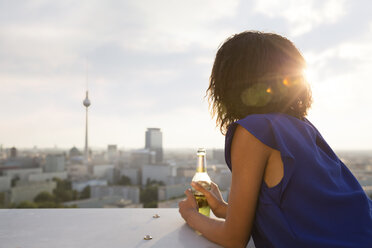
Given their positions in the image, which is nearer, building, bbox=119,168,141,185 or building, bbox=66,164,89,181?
building, bbox=119,168,141,185

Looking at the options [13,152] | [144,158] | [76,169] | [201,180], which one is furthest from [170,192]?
[13,152]

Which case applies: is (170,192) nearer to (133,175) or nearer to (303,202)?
(133,175)

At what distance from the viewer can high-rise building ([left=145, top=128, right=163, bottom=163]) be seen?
32688 mm

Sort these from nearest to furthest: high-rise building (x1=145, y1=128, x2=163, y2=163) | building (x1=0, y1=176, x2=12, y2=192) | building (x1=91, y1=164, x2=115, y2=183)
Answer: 1. building (x1=0, y1=176, x2=12, y2=192)
2. building (x1=91, y1=164, x2=115, y2=183)
3. high-rise building (x1=145, y1=128, x2=163, y2=163)

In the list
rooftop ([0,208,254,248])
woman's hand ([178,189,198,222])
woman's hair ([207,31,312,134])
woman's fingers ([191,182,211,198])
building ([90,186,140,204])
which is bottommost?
building ([90,186,140,204])

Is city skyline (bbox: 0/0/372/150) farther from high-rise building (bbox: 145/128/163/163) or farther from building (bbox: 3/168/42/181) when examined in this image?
building (bbox: 3/168/42/181)

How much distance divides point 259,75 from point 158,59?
30.5 ft

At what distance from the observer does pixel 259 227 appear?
478 mm

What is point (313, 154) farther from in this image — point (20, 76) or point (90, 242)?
point (20, 76)

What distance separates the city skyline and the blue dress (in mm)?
111

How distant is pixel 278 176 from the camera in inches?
17.6

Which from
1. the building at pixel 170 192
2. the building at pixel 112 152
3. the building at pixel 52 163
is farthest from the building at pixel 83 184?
the building at pixel 112 152

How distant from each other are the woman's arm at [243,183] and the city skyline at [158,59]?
0.07 meters

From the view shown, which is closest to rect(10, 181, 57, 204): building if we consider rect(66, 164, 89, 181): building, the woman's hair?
rect(66, 164, 89, 181): building
